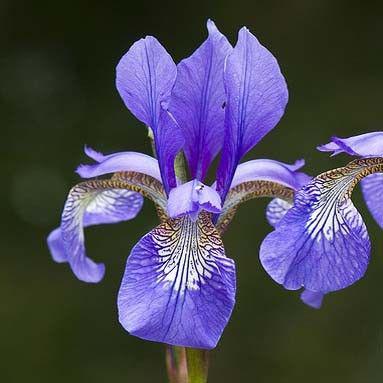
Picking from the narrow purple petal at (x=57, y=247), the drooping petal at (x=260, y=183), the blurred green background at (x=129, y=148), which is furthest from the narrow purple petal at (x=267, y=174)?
the blurred green background at (x=129, y=148)

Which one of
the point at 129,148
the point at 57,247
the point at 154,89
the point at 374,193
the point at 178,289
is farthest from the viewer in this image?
the point at 129,148

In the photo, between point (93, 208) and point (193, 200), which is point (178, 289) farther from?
point (93, 208)

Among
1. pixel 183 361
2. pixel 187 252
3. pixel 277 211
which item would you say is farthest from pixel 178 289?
pixel 277 211

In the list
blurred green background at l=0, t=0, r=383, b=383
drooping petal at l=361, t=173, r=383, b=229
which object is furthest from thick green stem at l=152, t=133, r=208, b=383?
blurred green background at l=0, t=0, r=383, b=383

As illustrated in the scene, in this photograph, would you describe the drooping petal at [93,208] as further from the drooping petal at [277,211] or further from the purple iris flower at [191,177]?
the drooping petal at [277,211]

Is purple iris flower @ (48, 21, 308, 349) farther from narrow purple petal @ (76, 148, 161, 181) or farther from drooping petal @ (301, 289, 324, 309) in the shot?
drooping petal @ (301, 289, 324, 309)
